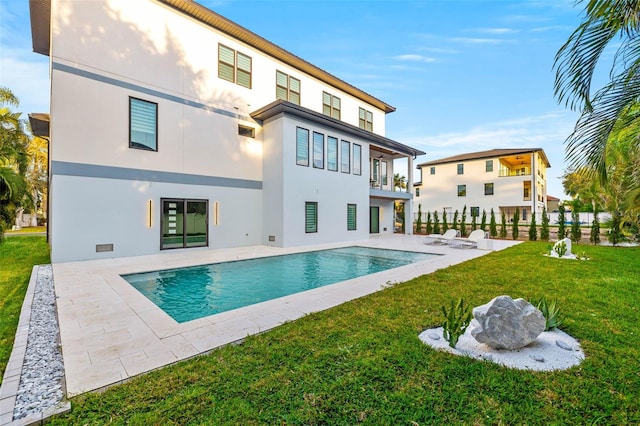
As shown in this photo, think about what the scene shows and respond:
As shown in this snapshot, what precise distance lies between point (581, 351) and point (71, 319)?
22.7 feet

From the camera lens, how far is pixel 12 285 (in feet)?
21.9

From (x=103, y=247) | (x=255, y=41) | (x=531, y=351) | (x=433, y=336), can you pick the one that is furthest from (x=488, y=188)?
(x=103, y=247)

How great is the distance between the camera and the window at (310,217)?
47.2ft

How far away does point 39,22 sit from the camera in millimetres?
10891

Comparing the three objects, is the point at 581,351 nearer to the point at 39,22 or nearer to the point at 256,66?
the point at 256,66

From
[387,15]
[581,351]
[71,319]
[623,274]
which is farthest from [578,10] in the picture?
[387,15]

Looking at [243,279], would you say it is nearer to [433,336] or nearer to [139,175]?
[433,336]

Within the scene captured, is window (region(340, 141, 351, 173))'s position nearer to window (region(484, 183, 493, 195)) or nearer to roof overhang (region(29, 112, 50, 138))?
roof overhang (region(29, 112, 50, 138))

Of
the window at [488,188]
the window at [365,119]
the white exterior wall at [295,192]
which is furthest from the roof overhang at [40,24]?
the window at [488,188]

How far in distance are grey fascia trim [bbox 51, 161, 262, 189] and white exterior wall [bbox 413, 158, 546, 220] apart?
93.7ft

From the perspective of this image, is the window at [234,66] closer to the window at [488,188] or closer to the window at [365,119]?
the window at [365,119]

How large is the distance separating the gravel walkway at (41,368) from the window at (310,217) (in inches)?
398

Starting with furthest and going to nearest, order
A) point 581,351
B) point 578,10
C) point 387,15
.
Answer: point 387,15 → point 581,351 → point 578,10

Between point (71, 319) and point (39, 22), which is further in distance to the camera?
point (39, 22)
